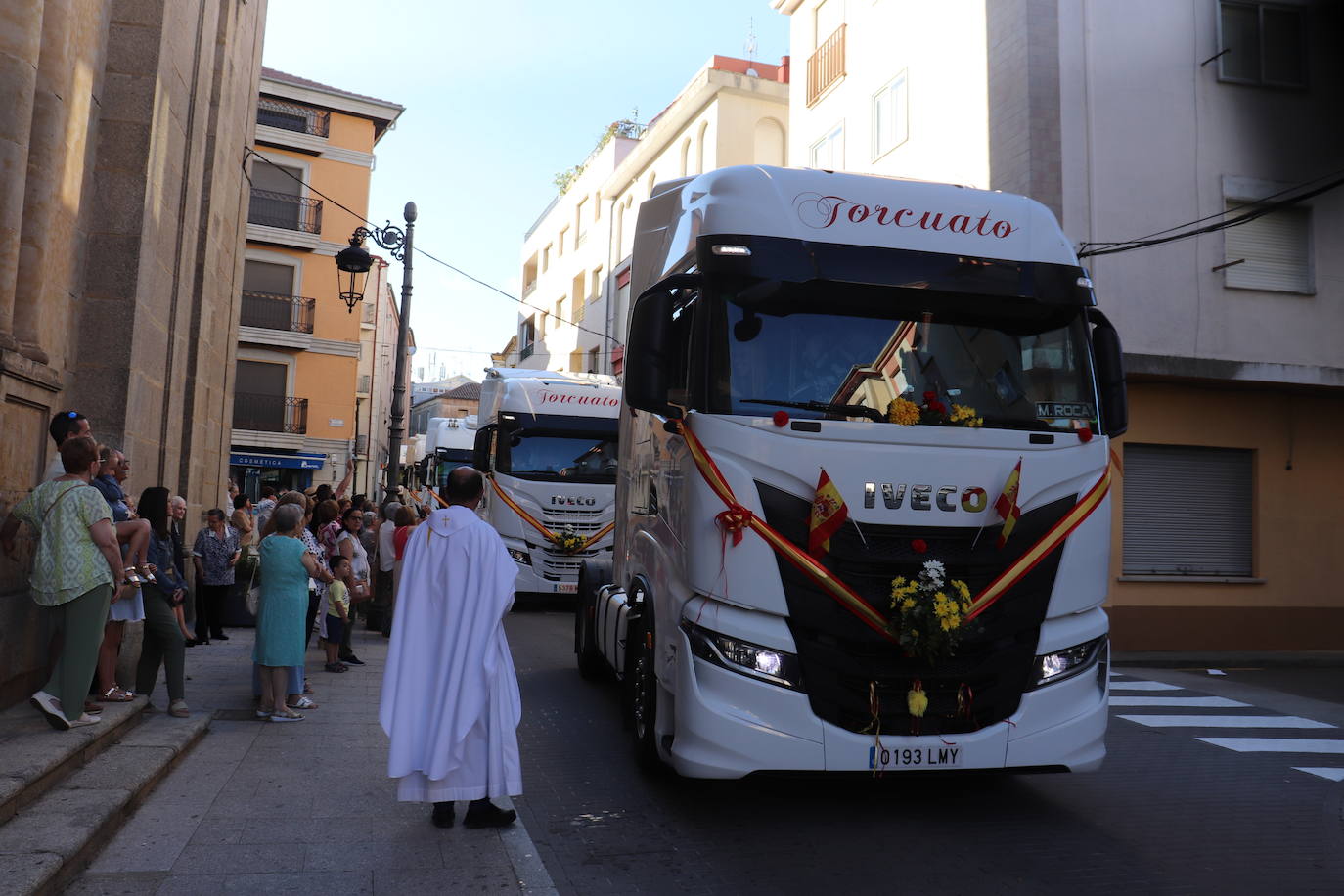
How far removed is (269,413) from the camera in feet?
124

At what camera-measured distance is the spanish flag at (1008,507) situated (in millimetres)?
5672

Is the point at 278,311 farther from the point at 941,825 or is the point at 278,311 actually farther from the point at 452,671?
the point at 941,825

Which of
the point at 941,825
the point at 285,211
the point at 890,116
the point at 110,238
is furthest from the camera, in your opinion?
the point at 285,211

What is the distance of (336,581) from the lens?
1052 centimetres

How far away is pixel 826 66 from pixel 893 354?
657 inches

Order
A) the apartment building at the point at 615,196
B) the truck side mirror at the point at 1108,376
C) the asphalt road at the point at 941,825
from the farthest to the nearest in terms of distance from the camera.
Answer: the apartment building at the point at 615,196, the truck side mirror at the point at 1108,376, the asphalt road at the point at 941,825

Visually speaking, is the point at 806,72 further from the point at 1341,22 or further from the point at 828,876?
the point at 828,876

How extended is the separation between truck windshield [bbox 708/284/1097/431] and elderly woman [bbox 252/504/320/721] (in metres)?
3.91

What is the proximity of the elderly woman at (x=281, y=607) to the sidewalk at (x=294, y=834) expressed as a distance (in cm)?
41

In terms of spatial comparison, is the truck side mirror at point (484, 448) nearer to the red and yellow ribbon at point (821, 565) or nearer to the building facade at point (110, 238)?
the building facade at point (110, 238)

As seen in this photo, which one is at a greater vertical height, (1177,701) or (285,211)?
(285,211)

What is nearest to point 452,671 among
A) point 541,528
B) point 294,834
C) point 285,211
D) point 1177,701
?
point 294,834

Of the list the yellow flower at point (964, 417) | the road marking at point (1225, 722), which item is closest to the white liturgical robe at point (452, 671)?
the yellow flower at point (964, 417)

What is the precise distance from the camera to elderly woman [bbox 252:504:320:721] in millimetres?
8078
